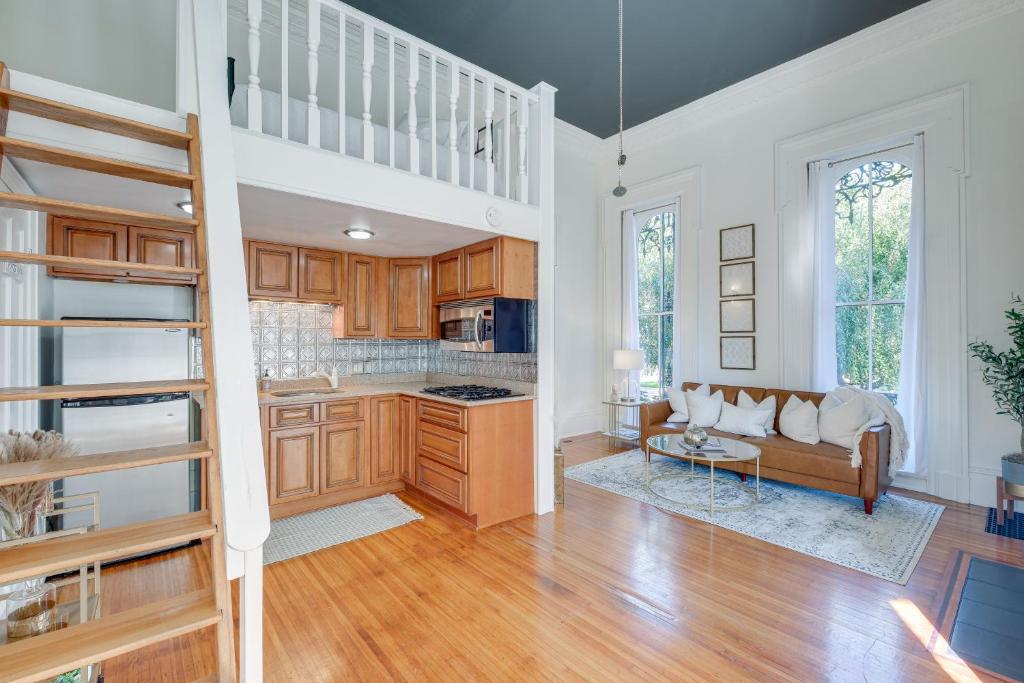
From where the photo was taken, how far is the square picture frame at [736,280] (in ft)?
15.6

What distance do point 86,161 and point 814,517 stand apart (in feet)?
14.7

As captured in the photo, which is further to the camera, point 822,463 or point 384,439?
point 384,439

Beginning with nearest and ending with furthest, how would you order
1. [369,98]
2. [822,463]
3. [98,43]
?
1. [369,98]
2. [98,43]
3. [822,463]

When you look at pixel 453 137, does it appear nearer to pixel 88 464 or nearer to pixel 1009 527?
pixel 88 464

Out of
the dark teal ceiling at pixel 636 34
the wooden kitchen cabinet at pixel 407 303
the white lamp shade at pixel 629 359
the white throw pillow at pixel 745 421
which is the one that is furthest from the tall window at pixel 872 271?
the wooden kitchen cabinet at pixel 407 303

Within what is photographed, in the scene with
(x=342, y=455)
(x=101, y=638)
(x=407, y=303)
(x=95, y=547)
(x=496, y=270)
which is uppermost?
(x=496, y=270)

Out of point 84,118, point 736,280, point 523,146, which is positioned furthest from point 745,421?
point 84,118

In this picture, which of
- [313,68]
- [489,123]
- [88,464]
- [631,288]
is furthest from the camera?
[631,288]

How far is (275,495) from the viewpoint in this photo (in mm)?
3252

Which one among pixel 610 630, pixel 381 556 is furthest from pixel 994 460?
pixel 381 556

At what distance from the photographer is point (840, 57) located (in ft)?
13.5

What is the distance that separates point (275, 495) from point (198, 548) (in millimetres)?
530

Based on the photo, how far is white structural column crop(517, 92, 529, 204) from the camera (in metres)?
3.29

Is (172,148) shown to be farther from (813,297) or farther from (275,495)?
(813,297)
